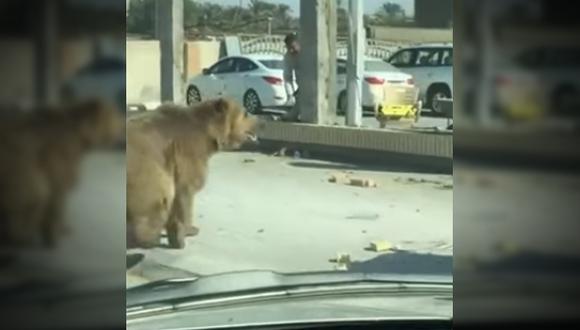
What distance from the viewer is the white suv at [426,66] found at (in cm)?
369

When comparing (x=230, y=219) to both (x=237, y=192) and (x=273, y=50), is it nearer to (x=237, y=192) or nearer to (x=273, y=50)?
(x=237, y=192)

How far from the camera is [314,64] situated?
13.6 feet

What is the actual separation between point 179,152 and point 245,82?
0.41 m

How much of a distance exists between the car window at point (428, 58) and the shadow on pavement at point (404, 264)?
775 millimetres

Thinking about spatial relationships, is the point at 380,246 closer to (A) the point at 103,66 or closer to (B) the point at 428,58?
(B) the point at 428,58

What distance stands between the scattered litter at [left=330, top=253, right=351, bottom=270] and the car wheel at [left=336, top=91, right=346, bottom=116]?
0.68m

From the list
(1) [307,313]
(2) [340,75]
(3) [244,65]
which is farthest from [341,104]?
(1) [307,313]

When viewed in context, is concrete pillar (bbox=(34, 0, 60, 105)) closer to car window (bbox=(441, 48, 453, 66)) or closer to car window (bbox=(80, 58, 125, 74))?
car window (bbox=(80, 58, 125, 74))

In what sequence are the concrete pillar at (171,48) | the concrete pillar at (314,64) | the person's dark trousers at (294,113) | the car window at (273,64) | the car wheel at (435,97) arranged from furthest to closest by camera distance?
the person's dark trousers at (294,113) < the car window at (273,64) < the concrete pillar at (314,64) < the car wheel at (435,97) < the concrete pillar at (171,48)

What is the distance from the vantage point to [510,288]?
1.78 meters

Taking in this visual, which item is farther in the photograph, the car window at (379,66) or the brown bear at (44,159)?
A: the car window at (379,66)

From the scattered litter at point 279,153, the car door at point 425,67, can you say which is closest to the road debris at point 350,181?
the scattered litter at point 279,153

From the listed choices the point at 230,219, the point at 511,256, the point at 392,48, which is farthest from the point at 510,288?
the point at 392,48

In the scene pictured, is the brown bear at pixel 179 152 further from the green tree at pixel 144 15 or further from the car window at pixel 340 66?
the car window at pixel 340 66
